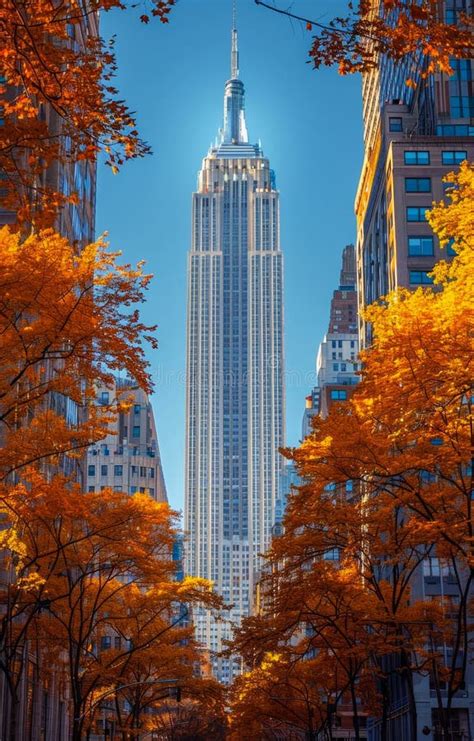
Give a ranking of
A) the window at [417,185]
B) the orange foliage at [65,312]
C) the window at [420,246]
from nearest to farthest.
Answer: the orange foliage at [65,312] < the window at [420,246] < the window at [417,185]

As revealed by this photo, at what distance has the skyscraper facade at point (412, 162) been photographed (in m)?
98.4

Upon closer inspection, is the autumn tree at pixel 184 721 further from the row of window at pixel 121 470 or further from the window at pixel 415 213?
the row of window at pixel 121 470

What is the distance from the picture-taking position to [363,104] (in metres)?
143

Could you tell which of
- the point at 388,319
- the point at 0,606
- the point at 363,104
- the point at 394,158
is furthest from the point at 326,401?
the point at 388,319

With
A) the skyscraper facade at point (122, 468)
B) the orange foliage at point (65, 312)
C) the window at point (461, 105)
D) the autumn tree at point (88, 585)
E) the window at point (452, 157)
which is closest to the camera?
the orange foliage at point (65, 312)

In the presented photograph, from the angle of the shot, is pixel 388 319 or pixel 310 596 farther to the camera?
pixel 310 596

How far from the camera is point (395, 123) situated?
4264 inches

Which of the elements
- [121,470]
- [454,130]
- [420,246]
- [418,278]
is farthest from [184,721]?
[454,130]

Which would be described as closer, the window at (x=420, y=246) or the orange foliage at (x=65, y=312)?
the orange foliage at (x=65, y=312)

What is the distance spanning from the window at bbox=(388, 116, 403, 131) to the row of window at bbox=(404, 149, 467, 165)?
22.9 ft

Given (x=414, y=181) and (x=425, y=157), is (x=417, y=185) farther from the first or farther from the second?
(x=425, y=157)

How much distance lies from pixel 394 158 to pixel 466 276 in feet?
240

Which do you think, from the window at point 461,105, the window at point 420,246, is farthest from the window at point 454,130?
the window at point 420,246

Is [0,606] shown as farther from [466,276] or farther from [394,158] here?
[394,158]
